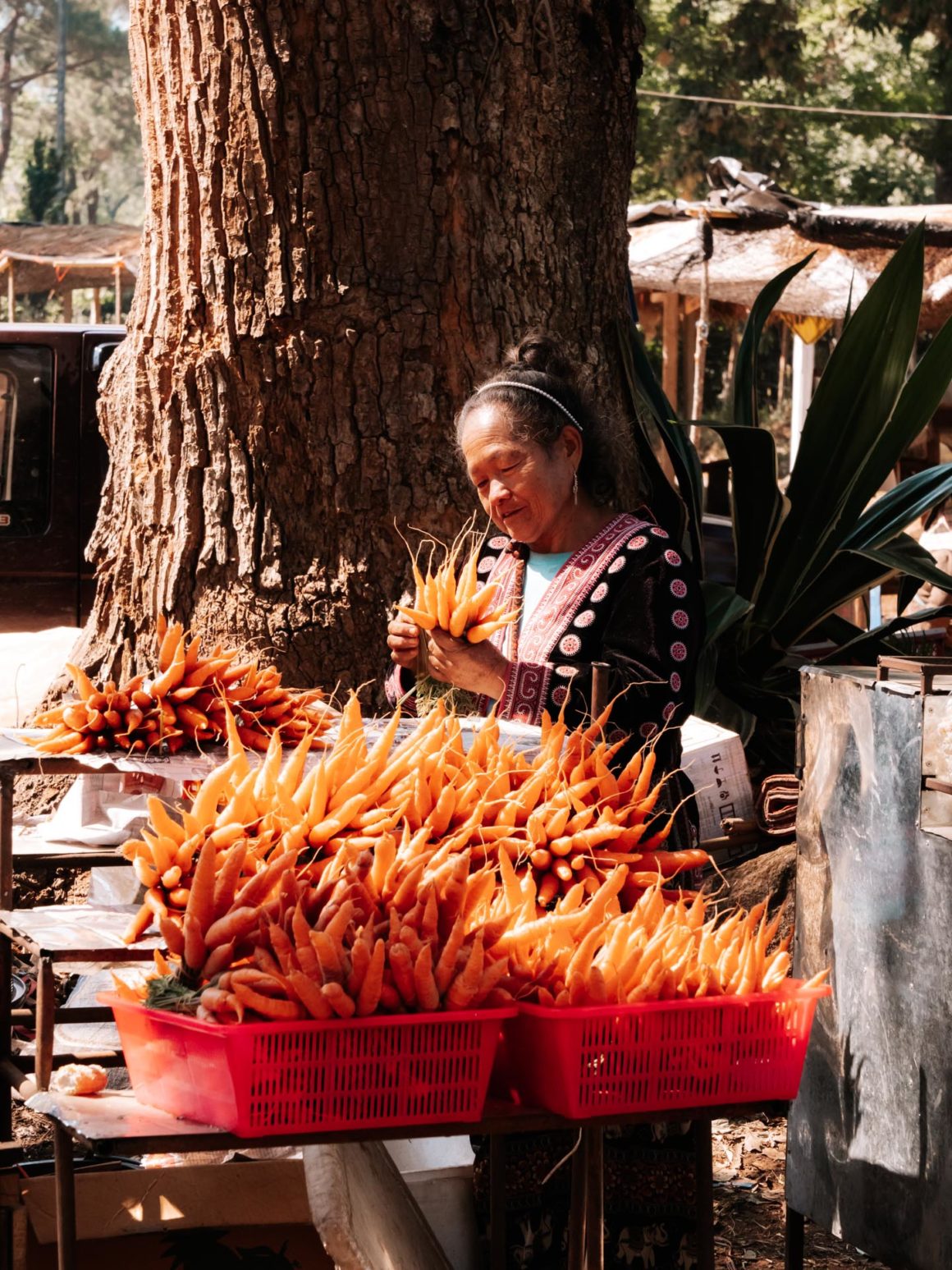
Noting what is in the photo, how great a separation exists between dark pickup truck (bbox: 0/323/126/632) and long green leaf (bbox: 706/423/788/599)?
4081 millimetres

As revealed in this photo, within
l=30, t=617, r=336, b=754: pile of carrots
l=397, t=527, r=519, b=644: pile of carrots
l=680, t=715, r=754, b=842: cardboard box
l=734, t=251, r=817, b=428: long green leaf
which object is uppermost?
l=734, t=251, r=817, b=428: long green leaf

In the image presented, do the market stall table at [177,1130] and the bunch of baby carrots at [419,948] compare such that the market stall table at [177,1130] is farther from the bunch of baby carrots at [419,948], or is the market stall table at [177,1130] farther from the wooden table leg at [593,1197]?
the bunch of baby carrots at [419,948]

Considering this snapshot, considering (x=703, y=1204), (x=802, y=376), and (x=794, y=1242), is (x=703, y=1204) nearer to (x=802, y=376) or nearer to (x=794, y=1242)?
(x=794, y=1242)

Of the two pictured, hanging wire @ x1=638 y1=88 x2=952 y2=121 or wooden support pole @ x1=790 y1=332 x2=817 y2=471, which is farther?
hanging wire @ x1=638 y1=88 x2=952 y2=121

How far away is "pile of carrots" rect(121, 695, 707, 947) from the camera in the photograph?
2.22m

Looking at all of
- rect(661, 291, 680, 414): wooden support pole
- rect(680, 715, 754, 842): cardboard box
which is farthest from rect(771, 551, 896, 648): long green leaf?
rect(661, 291, 680, 414): wooden support pole

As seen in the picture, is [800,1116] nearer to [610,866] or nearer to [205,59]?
[610,866]

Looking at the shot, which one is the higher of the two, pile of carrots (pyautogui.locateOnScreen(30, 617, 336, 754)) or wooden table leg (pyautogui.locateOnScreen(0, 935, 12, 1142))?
pile of carrots (pyautogui.locateOnScreen(30, 617, 336, 754))

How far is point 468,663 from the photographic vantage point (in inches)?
109

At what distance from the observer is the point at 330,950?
1843 mm

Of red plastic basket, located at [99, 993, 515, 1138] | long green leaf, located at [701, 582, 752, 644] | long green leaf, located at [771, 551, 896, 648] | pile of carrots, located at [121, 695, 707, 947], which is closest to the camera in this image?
red plastic basket, located at [99, 993, 515, 1138]

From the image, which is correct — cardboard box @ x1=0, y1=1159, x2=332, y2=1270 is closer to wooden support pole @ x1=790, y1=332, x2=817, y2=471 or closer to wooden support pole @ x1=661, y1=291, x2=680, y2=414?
wooden support pole @ x1=790, y1=332, x2=817, y2=471

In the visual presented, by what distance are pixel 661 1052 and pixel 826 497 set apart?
3.46 m

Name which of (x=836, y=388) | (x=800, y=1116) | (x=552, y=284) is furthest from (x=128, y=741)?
(x=836, y=388)
